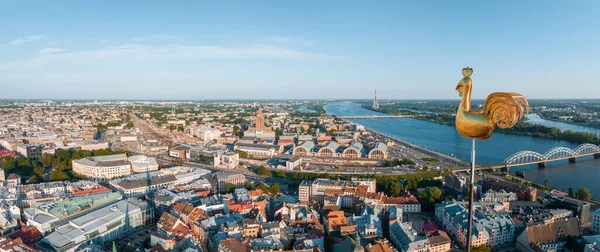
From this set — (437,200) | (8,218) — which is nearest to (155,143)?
(8,218)

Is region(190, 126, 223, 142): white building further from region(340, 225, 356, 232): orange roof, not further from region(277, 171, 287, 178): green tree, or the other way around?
region(340, 225, 356, 232): orange roof

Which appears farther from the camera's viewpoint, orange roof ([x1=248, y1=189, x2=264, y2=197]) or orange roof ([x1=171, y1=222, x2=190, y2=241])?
orange roof ([x1=248, y1=189, x2=264, y2=197])

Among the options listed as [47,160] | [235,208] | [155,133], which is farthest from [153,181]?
[155,133]

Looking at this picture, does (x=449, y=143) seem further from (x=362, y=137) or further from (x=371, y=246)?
(x=371, y=246)

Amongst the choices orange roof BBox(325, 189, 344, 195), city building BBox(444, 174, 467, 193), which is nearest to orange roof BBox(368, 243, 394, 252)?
orange roof BBox(325, 189, 344, 195)

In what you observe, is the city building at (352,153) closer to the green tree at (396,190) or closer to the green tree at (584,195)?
the green tree at (396,190)
